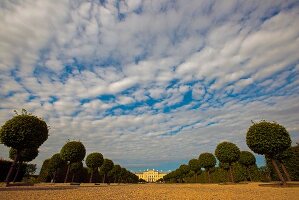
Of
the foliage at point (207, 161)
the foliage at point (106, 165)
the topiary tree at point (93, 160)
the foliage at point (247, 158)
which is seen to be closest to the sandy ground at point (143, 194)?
the foliage at point (247, 158)

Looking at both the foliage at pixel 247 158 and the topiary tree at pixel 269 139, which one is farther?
the foliage at pixel 247 158

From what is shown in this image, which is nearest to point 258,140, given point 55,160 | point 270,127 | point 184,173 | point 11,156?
point 270,127

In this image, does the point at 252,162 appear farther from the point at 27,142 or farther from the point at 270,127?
the point at 27,142

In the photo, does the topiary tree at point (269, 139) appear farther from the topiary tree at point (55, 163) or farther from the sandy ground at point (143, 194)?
the topiary tree at point (55, 163)

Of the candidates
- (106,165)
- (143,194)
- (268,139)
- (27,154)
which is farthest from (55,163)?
(268,139)

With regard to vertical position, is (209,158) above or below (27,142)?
above

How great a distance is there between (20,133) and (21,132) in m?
0.09

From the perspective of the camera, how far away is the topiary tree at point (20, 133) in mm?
17203

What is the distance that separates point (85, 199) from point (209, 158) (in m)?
33.6

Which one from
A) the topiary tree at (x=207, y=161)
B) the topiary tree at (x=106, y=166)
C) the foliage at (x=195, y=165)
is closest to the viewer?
the topiary tree at (x=207, y=161)

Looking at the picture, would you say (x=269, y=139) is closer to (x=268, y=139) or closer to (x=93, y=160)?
(x=268, y=139)

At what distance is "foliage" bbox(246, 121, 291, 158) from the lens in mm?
19641

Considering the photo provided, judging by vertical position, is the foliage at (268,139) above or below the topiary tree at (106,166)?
below

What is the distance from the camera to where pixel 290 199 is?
1005cm
